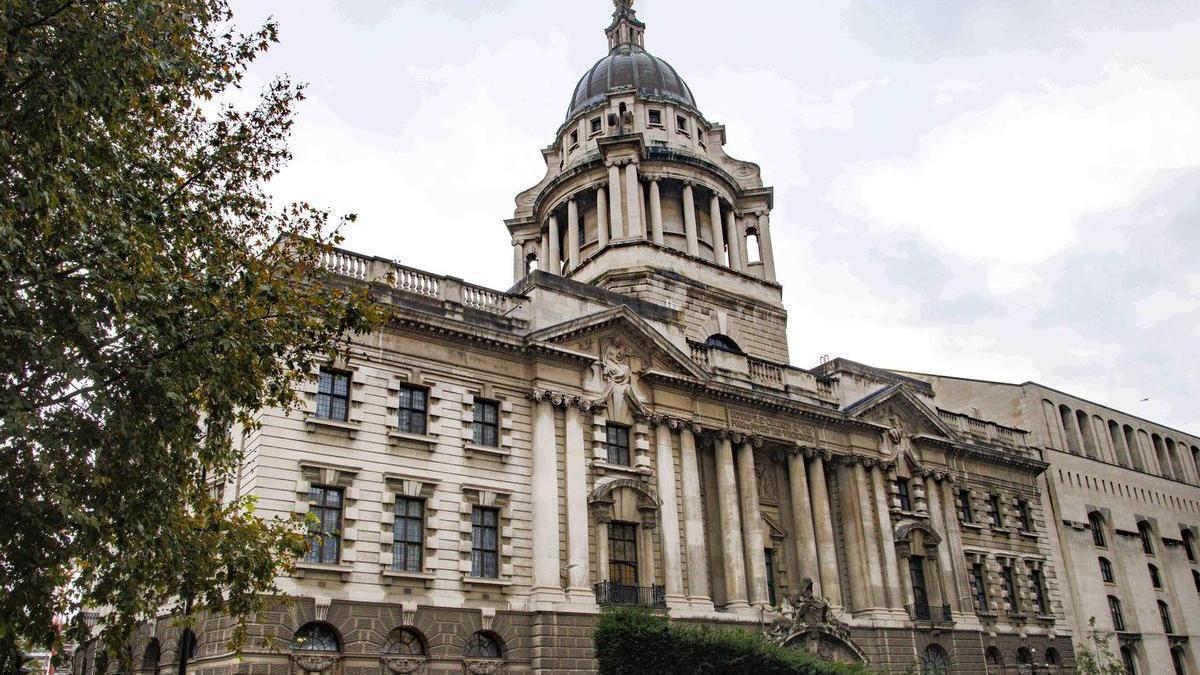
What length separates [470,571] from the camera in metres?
29.0

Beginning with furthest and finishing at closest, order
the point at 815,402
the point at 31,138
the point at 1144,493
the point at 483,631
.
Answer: the point at 1144,493 → the point at 815,402 → the point at 483,631 → the point at 31,138

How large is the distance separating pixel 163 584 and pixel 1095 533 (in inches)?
1957

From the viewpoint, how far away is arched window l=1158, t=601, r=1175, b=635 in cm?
5353

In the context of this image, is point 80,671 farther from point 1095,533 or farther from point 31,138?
point 1095,533

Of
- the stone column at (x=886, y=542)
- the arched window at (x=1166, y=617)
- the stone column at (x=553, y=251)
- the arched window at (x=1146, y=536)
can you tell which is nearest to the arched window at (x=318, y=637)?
the stone column at (x=886, y=542)

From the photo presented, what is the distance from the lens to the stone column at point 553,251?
51.1 meters

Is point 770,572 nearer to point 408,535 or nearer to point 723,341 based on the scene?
point 723,341

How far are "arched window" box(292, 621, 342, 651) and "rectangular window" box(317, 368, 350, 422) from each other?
584 cm

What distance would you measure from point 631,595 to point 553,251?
77.9 feet

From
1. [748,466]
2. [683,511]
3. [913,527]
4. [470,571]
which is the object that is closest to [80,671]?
[470,571]

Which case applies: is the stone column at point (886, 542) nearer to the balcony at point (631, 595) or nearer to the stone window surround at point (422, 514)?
the balcony at point (631, 595)

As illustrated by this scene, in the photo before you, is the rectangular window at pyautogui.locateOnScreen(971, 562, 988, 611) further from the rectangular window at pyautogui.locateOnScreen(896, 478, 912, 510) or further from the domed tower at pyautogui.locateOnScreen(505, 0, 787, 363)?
the domed tower at pyautogui.locateOnScreen(505, 0, 787, 363)

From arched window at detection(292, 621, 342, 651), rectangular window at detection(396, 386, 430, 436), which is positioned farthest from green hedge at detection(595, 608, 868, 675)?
rectangular window at detection(396, 386, 430, 436)

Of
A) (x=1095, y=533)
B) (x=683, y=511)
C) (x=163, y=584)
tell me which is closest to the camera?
(x=163, y=584)
